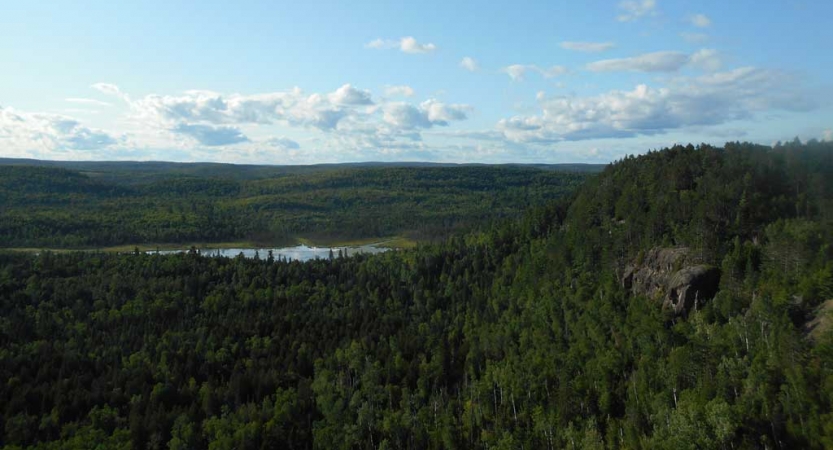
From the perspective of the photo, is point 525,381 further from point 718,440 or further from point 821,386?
point 821,386

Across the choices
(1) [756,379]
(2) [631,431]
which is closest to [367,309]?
(2) [631,431]

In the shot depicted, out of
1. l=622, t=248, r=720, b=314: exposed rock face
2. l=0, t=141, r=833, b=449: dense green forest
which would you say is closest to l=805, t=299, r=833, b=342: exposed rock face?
l=0, t=141, r=833, b=449: dense green forest

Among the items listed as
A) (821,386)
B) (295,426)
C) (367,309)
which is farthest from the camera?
(367,309)

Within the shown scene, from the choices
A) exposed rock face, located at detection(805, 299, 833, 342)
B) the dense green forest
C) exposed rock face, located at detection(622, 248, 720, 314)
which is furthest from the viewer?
exposed rock face, located at detection(622, 248, 720, 314)

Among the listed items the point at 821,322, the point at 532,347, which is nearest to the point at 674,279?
the point at 821,322

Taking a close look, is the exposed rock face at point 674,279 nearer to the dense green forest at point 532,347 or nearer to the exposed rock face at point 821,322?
the dense green forest at point 532,347

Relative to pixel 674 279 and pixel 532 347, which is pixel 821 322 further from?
pixel 532 347

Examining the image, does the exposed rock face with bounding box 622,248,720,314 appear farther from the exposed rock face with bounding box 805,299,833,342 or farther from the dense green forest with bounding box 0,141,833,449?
the exposed rock face with bounding box 805,299,833,342
